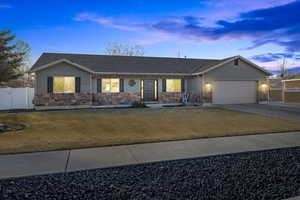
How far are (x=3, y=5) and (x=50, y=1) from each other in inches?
121

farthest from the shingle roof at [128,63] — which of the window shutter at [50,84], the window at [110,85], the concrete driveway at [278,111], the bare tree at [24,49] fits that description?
the bare tree at [24,49]

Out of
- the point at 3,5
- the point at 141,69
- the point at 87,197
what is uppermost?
the point at 3,5

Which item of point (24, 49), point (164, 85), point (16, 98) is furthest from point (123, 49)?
point (16, 98)

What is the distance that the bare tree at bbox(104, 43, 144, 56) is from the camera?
99.4 ft

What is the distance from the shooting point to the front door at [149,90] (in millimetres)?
16812

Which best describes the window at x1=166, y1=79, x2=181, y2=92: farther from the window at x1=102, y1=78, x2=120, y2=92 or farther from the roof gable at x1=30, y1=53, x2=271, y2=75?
the window at x1=102, y1=78, x2=120, y2=92

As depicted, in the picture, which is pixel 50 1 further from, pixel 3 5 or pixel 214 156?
pixel 214 156

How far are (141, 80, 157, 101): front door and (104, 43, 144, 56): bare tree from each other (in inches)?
600

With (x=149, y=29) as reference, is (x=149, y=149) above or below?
below

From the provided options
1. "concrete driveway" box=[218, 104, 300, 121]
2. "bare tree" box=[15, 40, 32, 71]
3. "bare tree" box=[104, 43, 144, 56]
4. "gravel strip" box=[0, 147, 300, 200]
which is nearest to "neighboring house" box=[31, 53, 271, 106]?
"concrete driveway" box=[218, 104, 300, 121]

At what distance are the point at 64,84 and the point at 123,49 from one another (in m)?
18.0

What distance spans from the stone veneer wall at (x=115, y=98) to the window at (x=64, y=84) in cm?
186

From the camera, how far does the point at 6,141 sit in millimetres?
5426

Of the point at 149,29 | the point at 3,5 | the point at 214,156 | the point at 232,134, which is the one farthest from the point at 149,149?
the point at 149,29
